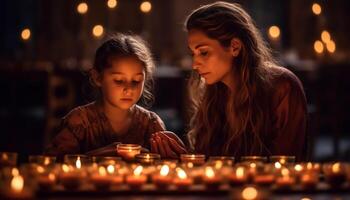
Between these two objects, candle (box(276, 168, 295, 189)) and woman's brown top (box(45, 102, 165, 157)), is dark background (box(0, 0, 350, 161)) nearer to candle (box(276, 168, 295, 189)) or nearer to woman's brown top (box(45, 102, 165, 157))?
woman's brown top (box(45, 102, 165, 157))

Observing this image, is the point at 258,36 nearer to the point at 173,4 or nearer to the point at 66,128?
the point at 66,128

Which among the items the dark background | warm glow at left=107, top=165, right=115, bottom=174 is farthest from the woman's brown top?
the dark background

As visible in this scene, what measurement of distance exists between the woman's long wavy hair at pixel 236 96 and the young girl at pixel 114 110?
300 millimetres

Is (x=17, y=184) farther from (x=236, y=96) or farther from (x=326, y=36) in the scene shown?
(x=326, y=36)

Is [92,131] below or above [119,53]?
below

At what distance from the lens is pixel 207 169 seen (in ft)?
8.59

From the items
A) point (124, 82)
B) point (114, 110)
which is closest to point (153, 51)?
point (114, 110)

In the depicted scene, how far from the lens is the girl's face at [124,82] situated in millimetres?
3641

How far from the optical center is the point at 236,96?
3666mm

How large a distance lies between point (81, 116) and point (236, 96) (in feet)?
2.57

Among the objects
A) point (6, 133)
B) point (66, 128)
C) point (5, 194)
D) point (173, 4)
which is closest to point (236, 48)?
point (66, 128)

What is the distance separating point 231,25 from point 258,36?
0.19 meters

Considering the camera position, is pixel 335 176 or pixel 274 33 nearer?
pixel 335 176

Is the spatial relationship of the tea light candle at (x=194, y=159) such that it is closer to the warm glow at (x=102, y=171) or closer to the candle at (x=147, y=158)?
the candle at (x=147, y=158)
